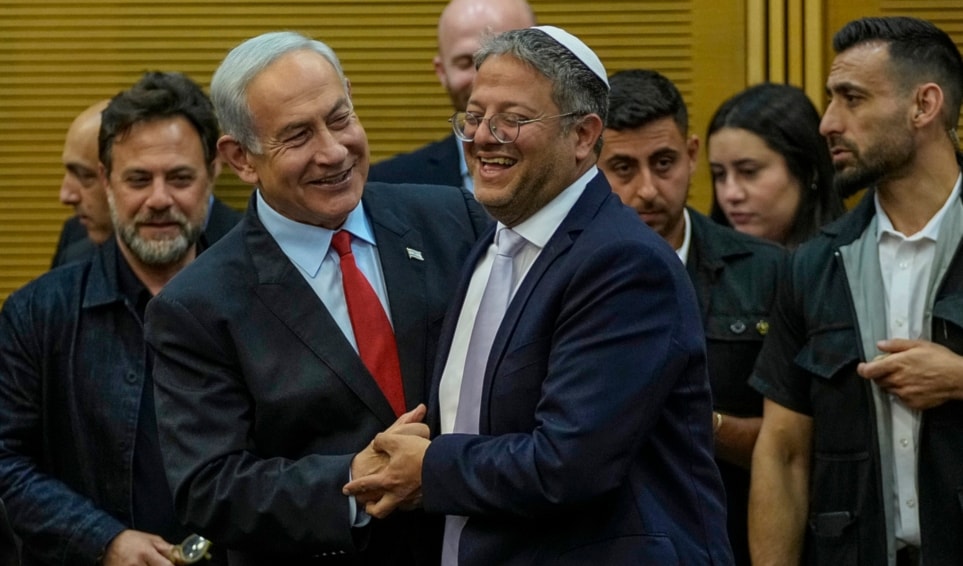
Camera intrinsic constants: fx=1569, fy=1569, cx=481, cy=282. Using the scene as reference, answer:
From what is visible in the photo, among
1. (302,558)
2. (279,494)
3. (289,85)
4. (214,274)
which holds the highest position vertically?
(289,85)

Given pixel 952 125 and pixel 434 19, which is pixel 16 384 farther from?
pixel 952 125

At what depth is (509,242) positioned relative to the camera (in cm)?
255

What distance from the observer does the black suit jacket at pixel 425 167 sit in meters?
4.14

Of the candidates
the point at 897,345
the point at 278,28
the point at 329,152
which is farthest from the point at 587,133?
the point at 278,28

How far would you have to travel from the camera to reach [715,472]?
2469 millimetres

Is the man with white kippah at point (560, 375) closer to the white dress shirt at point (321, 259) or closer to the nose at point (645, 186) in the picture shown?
the white dress shirt at point (321, 259)

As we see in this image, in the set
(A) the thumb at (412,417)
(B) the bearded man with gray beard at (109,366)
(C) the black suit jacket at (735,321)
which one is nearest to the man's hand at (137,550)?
(B) the bearded man with gray beard at (109,366)

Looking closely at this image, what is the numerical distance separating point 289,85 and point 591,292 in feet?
2.43

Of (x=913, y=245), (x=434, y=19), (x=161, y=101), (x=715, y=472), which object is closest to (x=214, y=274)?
(x=715, y=472)

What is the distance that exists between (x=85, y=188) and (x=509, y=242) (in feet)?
6.80

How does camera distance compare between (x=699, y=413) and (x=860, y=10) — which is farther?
(x=860, y=10)

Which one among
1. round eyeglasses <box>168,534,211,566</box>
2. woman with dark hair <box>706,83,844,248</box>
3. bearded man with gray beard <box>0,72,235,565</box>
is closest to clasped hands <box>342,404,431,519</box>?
round eyeglasses <box>168,534,211,566</box>

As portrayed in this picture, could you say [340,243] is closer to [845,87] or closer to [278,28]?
[845,87]

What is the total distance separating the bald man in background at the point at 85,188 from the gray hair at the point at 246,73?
1.46 m
